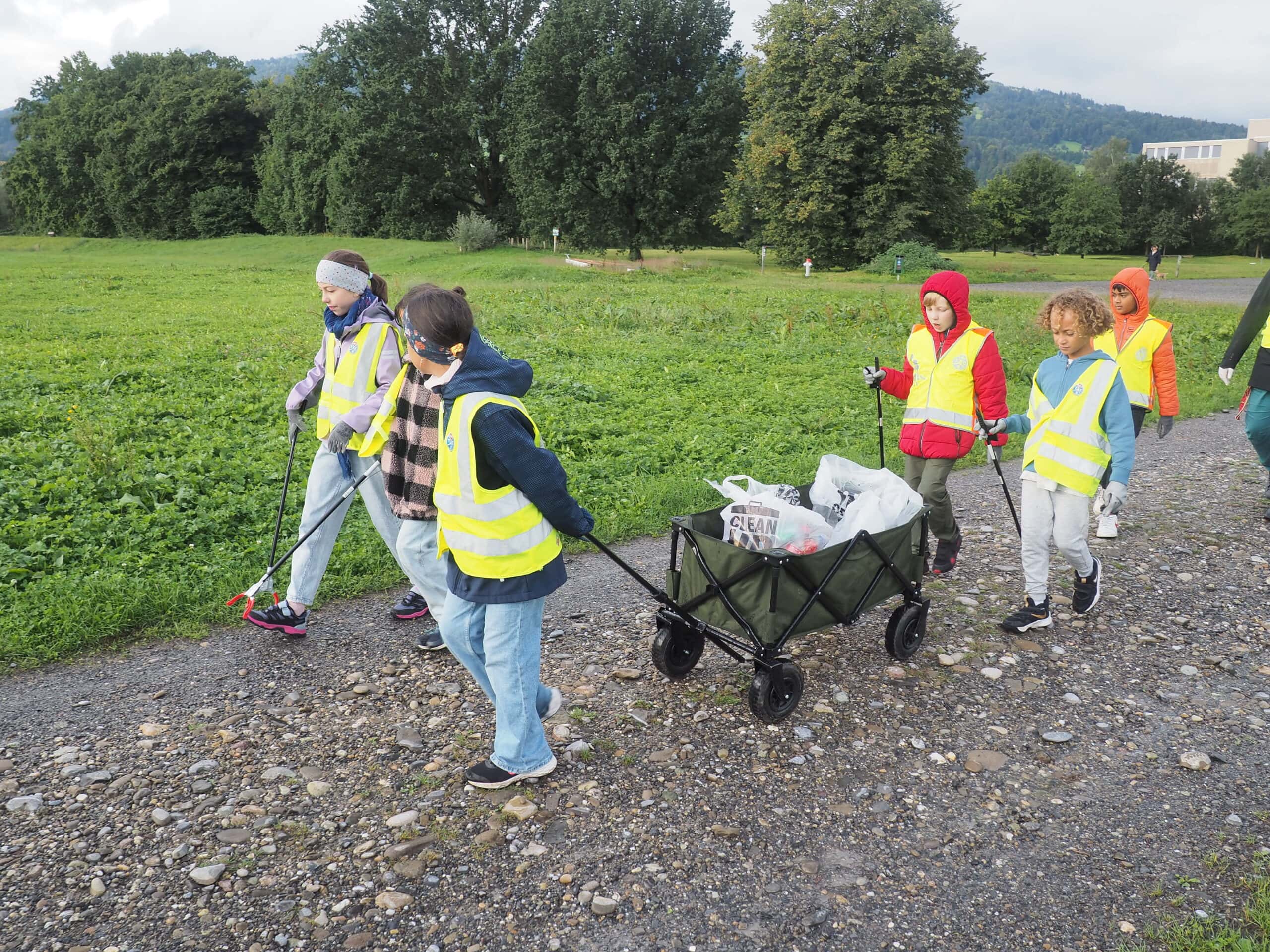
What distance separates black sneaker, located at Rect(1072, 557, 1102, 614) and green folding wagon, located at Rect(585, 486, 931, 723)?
143 cm

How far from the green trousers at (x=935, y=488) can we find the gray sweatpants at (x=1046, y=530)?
0.60 metres

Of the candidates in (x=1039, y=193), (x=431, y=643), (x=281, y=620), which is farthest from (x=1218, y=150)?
(x=281, y=620)

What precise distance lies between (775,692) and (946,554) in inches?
104

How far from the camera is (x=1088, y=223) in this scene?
73.1 m

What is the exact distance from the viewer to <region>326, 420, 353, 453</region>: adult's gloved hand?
495 centimetres

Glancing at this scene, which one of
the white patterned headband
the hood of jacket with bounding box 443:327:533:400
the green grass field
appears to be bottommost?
the green grass field

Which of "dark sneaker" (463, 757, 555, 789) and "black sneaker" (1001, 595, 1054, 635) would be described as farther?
"black sneaker" (1001, 595, 1054, 635)

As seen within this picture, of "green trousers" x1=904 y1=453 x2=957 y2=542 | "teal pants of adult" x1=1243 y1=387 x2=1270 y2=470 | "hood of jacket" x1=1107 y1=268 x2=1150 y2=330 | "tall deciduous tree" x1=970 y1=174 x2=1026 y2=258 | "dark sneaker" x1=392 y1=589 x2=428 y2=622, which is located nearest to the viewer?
"dark sneaker" x1=392 y1=589 x2=428 y2=622

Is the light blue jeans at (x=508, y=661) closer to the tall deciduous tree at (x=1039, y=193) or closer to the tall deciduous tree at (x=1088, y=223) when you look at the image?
the tall deciduous tree at (x=1088, y=223)

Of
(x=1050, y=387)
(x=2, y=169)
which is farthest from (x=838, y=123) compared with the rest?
(x=2, y=169)

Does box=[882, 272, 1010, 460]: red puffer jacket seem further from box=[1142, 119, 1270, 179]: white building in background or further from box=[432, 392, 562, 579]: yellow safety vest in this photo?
box=[1142, 119, 1270, 179]: white building in background

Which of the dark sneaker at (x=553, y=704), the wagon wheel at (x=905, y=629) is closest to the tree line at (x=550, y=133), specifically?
the wagon wheel at (x=905, y=629)

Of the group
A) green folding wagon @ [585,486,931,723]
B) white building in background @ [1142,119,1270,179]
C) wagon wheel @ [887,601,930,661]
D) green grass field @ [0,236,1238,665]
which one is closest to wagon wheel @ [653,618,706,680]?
green folding wagon @ [585,486,931,723]

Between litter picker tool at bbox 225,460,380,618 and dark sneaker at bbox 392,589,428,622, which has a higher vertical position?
litter picker tool at bbox 225,460,380,618
